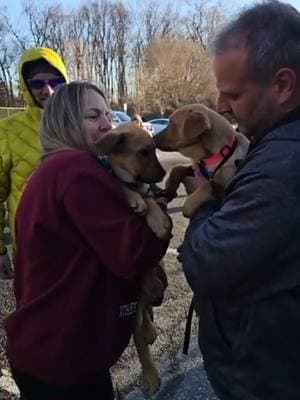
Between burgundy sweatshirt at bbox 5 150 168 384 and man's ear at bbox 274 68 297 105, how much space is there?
22.3 inches

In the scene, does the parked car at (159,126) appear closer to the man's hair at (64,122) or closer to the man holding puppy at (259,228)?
the man's hair at (64,122)

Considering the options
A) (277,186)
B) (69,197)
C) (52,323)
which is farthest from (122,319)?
(277,186)

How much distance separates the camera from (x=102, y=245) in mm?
1607

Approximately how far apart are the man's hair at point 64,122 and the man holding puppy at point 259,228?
60 centimetres

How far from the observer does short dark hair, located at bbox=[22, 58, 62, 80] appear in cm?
316

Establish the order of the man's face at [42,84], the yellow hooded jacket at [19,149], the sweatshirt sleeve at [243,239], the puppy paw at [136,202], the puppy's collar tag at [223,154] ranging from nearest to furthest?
Answer: the sweatshirt sleeve at [243,239] → the puppy paw at [136,202] → the puppy's collar tag at [223,154] → the yellow hooded jacket at [19,149] → the man's face at [42,84]

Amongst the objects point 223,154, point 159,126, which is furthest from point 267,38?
point 159,126

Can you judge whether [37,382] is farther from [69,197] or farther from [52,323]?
[69,197]

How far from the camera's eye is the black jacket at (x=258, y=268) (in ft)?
3.99

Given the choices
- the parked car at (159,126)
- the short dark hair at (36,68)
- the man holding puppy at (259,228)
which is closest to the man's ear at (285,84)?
the man holding puppy at (259,228)

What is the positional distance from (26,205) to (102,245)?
30 centimetres

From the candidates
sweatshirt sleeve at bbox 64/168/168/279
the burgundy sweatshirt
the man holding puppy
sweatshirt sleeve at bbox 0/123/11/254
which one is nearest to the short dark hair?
sweatshirt sleeve at bbox 0/123/11/254

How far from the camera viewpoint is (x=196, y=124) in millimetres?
1958

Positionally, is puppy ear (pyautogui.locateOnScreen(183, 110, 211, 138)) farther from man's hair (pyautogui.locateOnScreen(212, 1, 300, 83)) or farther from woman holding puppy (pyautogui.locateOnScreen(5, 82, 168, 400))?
man's hair (pyautogui.locateOnScreen(212, 1, 300, 83))
